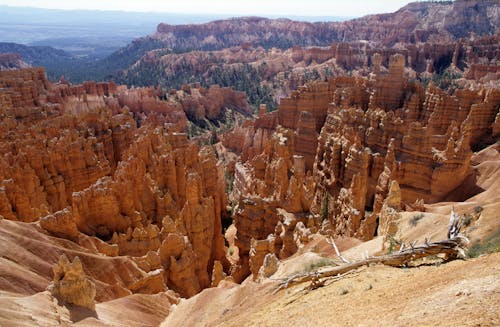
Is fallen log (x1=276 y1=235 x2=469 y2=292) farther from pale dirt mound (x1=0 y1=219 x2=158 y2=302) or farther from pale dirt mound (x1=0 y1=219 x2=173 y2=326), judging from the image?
pale dirt mound (x1=0 y1=219 x2=158 y2=302)

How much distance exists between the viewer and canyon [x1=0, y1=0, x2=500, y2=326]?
1137 centimetres

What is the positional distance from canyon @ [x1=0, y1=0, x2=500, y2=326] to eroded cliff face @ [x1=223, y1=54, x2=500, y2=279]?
122 mm

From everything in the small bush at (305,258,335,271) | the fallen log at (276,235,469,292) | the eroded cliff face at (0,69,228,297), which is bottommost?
the eroded cliff face at (0,69,228,297)

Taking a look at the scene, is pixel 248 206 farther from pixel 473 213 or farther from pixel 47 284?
pixel 47 284

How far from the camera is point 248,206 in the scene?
86.9 ft

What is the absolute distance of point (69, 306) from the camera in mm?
13453

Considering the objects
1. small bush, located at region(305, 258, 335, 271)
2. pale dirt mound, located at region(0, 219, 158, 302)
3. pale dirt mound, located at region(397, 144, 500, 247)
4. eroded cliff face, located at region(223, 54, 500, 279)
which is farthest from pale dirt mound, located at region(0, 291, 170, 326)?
pale dirt mound, located at region(397, 144, 500, 247)

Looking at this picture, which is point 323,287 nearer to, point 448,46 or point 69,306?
point 69,306

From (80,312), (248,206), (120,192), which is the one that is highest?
(80,312)

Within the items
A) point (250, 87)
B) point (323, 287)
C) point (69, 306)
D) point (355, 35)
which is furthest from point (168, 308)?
point (355, 35)

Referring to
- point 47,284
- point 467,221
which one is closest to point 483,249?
point 467,221

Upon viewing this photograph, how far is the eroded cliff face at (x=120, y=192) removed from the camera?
21.6 m

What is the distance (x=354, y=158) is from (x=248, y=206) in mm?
9442

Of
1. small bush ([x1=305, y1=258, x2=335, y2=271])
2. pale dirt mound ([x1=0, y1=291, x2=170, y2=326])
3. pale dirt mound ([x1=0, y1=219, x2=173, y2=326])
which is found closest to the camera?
pale dirt mound ([x1=0, y1=291, x2=170, y2=326])
